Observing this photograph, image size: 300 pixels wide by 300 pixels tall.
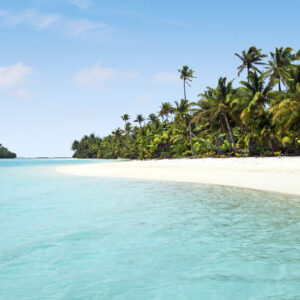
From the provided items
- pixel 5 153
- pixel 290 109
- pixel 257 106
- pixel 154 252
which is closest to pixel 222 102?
pixel 257 106

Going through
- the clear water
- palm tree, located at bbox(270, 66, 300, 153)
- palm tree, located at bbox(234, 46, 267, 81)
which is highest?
palm tree, located at bbox(234, 46, 267, 81)

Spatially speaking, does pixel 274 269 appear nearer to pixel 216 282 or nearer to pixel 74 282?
pixel 216 282

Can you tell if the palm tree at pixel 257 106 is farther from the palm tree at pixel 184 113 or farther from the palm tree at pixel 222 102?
the palm tree at pixel 184 113

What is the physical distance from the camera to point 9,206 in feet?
38.7

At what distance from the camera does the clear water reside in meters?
4.06

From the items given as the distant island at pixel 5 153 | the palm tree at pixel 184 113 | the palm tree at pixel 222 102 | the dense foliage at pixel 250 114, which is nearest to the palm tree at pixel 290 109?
the dense foliage at pixel 250 114

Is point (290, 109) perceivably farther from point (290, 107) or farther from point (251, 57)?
point (251, 57)

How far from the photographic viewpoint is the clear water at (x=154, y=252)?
406 cm

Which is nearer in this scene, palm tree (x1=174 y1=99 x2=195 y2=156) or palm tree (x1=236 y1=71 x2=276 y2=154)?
palm tree (x1=236 y1=71 x2=276 y2=154)

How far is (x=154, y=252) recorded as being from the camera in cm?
561

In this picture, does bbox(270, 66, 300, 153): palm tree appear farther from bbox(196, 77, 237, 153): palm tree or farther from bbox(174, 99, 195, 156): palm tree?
bbox(174, 99, 195, 156): palm tree

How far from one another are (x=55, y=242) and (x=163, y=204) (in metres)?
5.18

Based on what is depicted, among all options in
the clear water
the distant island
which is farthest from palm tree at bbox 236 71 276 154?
the distant island

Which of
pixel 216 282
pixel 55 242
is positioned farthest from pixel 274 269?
pixel 55 242
